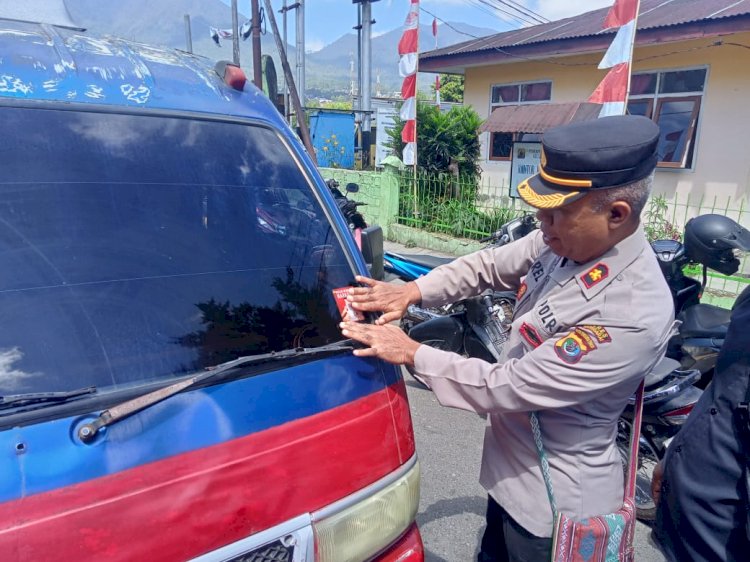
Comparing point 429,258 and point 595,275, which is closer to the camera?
point 595,275

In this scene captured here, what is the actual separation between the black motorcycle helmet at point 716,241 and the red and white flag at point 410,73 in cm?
517

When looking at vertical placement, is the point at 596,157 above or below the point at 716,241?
above

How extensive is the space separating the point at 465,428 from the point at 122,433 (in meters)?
2.94

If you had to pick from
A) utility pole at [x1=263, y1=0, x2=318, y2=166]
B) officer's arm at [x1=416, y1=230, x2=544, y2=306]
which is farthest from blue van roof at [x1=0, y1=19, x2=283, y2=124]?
utility pole at [x1=263, y1=0, x2=318, y2=166]

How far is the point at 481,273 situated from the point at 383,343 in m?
0.57

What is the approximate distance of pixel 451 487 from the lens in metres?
3.11

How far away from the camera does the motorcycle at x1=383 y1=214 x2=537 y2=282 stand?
4.30m

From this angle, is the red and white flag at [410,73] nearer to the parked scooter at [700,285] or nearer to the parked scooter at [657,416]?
the parked scooter at [700,285]

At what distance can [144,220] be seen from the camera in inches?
Result: 60.1

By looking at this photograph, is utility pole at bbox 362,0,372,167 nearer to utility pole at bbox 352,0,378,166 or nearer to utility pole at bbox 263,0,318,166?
utility pole at bbox 352,0,378,166

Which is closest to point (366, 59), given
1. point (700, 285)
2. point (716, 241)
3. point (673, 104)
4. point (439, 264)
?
point (673, 104)

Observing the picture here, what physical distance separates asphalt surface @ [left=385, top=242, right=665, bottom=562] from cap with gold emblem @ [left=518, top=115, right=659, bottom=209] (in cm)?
190

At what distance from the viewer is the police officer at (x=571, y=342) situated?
1.34 metres

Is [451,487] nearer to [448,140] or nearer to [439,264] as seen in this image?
[439,264]
